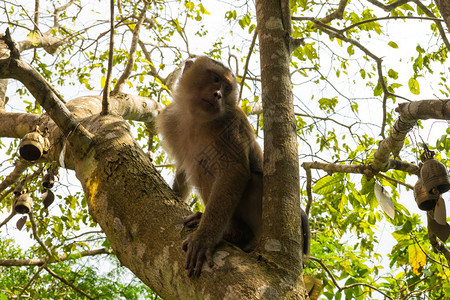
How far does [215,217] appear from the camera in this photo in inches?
101

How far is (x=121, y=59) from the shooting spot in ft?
21.0

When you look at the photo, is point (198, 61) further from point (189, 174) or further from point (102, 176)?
point (102, 176)

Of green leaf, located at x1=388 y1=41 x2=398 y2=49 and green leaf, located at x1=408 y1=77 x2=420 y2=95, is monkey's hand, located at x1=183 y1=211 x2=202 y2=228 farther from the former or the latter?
green leaf, located at x1=388 y1=41 x2=398 y2=49

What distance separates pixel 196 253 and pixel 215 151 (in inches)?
63.0

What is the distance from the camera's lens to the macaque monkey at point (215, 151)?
2.77 metres

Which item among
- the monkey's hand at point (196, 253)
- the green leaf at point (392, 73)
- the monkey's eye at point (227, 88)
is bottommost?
the monkey's hand at point (196, 253)

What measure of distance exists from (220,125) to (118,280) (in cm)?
610

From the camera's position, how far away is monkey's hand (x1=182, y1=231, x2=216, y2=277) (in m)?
1.79

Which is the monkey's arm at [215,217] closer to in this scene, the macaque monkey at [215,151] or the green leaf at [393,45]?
the macaque monkey at [215,151]

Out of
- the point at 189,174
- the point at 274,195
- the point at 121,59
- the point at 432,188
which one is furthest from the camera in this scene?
the point at 121,59

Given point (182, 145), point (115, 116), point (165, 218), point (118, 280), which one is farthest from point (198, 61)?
point (118, 280)

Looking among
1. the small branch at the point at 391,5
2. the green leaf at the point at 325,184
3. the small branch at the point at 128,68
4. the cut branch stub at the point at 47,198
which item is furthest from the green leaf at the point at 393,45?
the cut branch stub at the point at 47,198

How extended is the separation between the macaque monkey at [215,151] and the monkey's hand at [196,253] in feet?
0.82

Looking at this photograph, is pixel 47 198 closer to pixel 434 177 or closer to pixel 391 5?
pixel 434 177
